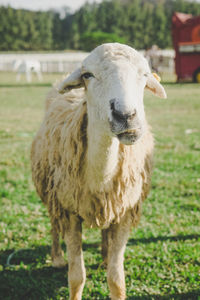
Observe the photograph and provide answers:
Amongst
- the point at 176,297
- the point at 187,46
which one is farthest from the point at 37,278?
the point at 187,46

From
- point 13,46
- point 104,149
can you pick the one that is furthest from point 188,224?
point 13,46

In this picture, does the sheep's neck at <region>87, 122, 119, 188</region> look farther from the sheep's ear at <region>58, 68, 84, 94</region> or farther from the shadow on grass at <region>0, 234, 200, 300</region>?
the shadow on grass at <region>0, 234, 200, 300</region>

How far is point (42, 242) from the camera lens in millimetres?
3592

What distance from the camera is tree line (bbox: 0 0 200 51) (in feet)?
174

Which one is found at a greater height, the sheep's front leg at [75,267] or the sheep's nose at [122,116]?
the sheep's nose at [122,116]

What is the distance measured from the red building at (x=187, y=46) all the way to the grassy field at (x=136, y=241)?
41.5 ft

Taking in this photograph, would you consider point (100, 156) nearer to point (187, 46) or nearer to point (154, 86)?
point (154, 86)

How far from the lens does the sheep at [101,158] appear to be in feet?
6.38

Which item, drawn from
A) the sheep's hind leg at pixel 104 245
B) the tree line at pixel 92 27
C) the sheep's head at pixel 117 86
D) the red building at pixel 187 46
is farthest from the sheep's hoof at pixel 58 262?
the tree line at pixel 92 27

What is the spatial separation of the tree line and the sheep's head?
169 ft

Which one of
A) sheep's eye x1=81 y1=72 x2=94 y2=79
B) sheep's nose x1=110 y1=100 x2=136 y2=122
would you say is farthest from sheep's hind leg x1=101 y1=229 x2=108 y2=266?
sheep's nose x1=110 y1=100 x2=136 y2=122

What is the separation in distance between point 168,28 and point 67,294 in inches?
2166

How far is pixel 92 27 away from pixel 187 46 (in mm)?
42859

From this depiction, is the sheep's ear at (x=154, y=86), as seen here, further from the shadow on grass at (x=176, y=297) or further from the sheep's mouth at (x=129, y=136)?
the shadow on grass at (x=176, y=297)
